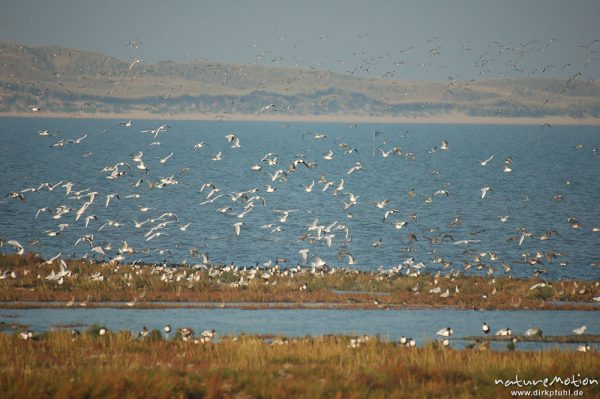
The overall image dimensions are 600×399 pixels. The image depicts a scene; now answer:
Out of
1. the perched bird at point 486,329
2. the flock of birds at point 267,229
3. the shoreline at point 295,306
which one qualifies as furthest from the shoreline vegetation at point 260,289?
the perched bird at point 486,329

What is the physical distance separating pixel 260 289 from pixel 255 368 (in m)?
20.8

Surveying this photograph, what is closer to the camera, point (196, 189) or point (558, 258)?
point (558, 258)

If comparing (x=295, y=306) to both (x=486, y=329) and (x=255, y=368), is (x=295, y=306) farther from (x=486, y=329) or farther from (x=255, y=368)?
(x=255, y=368)

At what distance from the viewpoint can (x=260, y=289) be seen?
49281 millimetres

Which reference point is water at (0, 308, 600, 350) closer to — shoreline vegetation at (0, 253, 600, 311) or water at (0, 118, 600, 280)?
shoreline vegetation at (0, 253, 600, 311)

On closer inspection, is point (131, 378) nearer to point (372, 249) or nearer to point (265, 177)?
point (372, 249)

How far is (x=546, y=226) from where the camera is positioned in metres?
94.8

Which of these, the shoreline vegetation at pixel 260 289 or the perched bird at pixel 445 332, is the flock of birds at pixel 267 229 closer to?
the shoreline vegetation at pixel 260 289

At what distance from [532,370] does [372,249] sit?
46191 mm

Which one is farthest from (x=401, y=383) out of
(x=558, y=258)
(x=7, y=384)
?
(x=558, y=258)

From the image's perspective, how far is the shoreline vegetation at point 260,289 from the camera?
46.7 m

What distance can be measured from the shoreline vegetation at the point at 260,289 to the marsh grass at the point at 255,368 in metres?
12.6

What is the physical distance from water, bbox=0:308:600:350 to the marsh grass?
610 centimetres

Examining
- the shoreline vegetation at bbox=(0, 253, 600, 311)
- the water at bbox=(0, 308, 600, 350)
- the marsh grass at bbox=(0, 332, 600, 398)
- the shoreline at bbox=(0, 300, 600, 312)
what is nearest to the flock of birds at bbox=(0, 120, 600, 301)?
the shoreline vegetation at bbox=(0, 253, 600, 311)
